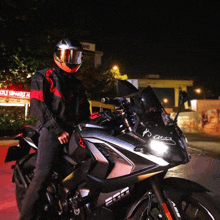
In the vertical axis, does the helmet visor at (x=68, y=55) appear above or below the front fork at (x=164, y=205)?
above

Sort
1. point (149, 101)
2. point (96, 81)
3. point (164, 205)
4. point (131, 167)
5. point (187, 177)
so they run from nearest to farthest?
point (164, 205)
point (131, 167)
point (149, 101)
point (187, 177)
point (96, 81)

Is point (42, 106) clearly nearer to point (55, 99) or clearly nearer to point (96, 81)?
point (55, 99)

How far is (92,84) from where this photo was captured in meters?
31.2

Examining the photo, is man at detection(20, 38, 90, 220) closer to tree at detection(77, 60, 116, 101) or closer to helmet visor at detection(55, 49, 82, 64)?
helmet visor at detection(55, 49, 82, 64)

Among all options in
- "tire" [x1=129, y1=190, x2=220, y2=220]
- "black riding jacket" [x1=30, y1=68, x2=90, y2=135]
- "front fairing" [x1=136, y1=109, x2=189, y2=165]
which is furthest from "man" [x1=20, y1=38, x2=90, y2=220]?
"tire" [x1=129, y1=190, x2=220, y2=220]

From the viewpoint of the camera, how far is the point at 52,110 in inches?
105

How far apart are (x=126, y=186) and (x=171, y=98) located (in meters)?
88.1

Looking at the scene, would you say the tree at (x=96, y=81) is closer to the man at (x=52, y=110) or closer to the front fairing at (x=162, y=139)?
the man at (x=52, y=110)

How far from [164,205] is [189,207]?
0.79ft

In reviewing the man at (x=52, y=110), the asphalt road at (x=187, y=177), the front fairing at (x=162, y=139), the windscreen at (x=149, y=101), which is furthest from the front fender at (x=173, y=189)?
the asphalt road at (x=187, y=177)

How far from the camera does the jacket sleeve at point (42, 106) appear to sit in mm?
2533

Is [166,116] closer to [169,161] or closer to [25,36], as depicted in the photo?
[169,161]

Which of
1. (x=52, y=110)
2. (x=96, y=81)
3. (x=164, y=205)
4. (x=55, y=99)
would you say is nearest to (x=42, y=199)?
(x=52, y=110)

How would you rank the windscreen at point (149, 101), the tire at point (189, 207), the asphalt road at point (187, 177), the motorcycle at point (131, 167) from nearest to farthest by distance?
the tire at point (189, 207) < the motorcycle at point (131, 167) < the windscreen at point (149, 101) < the asphalt road at point (187, 177)
